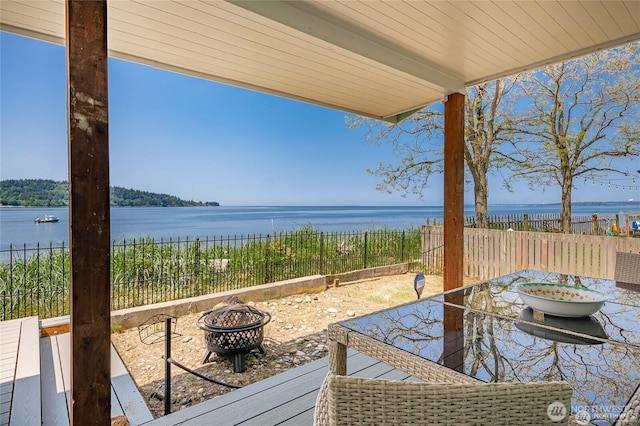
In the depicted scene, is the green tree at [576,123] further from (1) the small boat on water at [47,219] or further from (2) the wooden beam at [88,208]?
(1) the small boat on water at [47,219]

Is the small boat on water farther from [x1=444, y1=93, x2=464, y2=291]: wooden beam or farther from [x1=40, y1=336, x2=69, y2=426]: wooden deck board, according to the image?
[x1=444, y1=93, x2=464, y2=291]: wooden beam

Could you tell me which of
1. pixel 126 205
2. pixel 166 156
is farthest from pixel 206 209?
pixel 126 205

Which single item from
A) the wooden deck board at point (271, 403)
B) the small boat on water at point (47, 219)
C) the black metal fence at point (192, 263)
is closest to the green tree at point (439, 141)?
the black metal fence at point (192, 263)

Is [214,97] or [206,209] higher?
[214,97]

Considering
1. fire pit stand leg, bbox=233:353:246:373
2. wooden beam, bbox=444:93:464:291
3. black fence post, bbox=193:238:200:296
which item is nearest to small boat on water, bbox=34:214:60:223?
black fence post, bbox=193:238:200:296

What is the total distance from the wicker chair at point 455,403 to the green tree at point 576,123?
7791 millimetres

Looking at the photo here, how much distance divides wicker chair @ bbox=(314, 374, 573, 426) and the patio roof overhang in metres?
1.11

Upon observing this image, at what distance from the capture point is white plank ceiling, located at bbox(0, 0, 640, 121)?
1.72m

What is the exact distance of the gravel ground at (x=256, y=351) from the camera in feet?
7.94

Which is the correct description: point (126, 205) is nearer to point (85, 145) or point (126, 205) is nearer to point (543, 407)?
point (85, 145)

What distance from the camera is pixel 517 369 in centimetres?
87

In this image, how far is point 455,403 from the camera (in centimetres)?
49

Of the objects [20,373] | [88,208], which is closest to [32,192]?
[20,373]

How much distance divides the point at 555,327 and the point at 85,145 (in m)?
1.79
